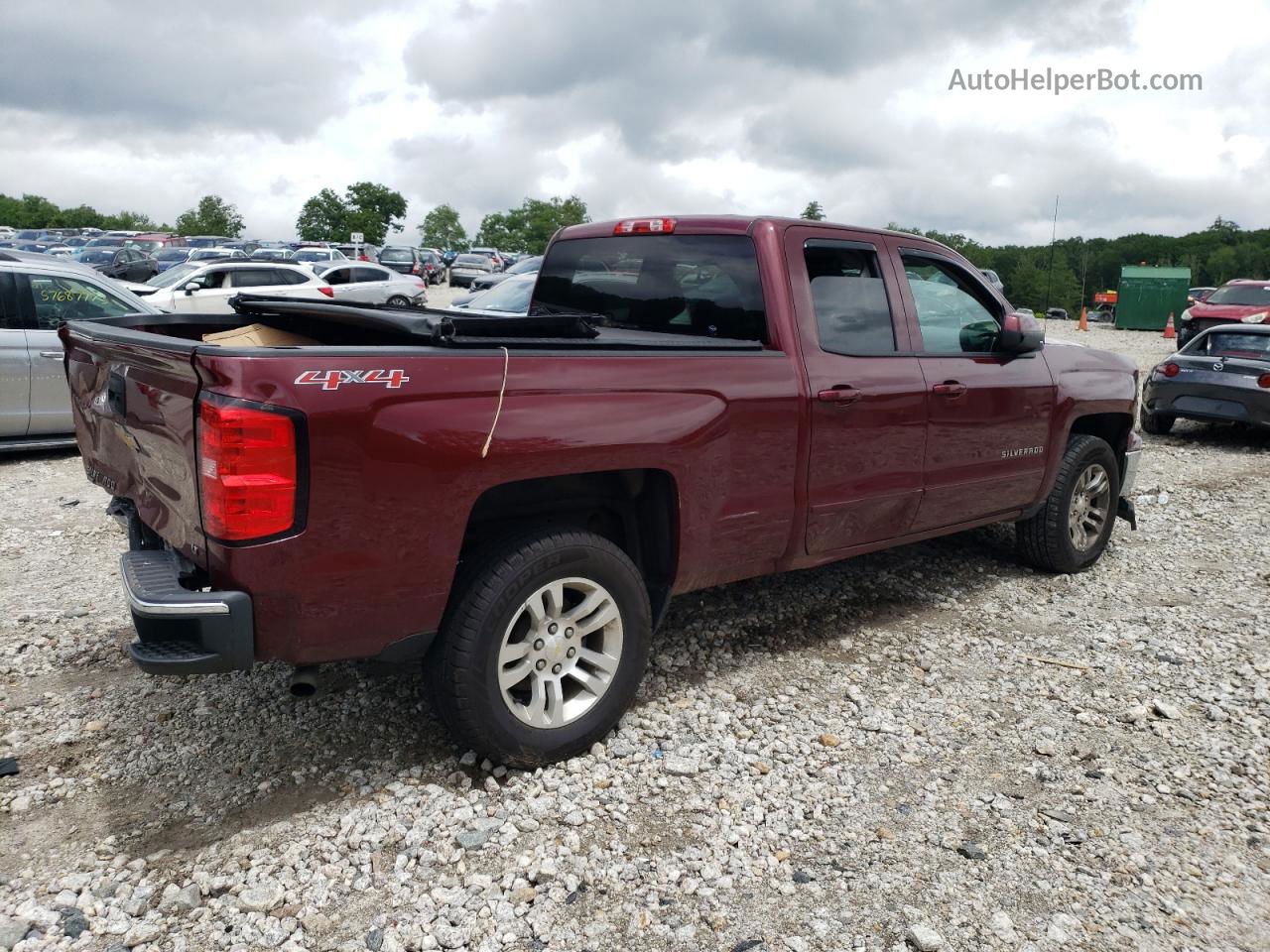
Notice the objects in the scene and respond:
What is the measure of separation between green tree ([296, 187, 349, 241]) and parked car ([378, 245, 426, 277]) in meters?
52.2

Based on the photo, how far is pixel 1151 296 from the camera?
3344 centimetres

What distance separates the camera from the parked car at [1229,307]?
20125mm

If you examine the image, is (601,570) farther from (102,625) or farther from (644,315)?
(102,625)

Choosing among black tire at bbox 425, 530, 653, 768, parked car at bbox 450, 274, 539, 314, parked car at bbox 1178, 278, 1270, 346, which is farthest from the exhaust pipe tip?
parked car at bbox 1178, 278, 1270, 346

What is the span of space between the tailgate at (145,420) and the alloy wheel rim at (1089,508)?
15.6 feet

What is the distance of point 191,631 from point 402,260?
39779mm

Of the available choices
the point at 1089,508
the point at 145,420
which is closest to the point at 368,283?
the point at 1089,508

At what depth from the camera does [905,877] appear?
2.91 metres

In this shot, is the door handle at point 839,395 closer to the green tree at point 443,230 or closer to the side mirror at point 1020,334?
the side mirror at point 1020,334

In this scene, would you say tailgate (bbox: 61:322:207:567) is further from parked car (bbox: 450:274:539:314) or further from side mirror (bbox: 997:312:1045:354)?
parked car (bbox: 450:274:539:314)

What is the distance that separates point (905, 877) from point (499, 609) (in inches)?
58.3

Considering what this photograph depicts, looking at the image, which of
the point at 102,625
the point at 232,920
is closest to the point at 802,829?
the point at 232,920

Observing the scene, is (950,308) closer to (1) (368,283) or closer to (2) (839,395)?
(2) (839,395)

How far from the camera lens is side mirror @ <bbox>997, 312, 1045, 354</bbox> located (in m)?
4.76
